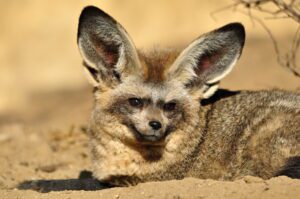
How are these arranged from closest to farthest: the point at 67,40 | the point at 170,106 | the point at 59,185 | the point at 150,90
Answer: the point at 150,90
the point at 170,106
the point at 59,185
the point at 67,40

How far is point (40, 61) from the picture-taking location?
18.7 metres

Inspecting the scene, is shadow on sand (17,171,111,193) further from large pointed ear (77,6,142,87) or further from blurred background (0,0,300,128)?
blurred background (0,0,300,128)

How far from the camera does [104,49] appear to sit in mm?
8320

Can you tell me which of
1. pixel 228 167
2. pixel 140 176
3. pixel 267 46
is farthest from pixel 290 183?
pixel 267 46

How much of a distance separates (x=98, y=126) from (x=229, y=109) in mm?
1337

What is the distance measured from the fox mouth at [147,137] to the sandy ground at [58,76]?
0.88 metres

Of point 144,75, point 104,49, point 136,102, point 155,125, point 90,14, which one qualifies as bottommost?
point 155,125

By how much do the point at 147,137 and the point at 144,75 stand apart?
2.26ft

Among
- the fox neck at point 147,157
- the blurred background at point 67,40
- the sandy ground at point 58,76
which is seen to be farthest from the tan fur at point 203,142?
the blurred background at point 67,40

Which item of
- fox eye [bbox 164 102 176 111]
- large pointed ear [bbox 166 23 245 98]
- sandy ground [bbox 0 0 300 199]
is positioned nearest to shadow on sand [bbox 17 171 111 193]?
sandy ground [bbox 0 0 300 199]

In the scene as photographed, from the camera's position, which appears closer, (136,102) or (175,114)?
(136,102)

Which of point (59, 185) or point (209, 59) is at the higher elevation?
point (209, 59)

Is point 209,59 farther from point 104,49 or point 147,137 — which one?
point 147,137

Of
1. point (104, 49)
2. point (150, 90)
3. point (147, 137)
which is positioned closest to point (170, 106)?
point (150, 90)
